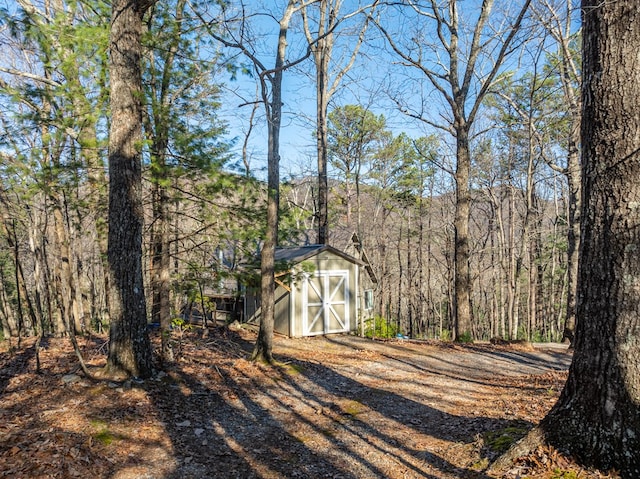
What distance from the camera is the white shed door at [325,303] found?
1245 cm

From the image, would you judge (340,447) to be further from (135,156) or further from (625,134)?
(135,156)

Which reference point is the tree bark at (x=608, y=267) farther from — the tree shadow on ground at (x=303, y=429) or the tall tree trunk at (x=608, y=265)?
the tree shadow on ground at (x=303, y=429)

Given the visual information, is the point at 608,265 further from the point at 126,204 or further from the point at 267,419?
the point at 126,204

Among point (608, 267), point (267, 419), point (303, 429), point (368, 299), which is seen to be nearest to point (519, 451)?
point (608, 267)

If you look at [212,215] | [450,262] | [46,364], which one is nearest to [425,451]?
[212,215]

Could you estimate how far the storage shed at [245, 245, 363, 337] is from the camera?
40.2 feet

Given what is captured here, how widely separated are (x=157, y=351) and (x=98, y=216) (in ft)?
9.51

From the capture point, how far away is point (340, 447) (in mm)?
4160

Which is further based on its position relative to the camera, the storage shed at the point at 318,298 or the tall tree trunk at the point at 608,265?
the storage shed at the point at 318,298

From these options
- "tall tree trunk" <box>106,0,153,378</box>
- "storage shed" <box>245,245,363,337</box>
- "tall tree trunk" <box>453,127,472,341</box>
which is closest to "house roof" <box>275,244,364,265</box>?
"storage shed" <box>245,245,363,337</box>

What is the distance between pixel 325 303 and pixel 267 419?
25.8 ft

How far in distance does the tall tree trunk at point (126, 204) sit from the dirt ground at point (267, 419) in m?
0.46

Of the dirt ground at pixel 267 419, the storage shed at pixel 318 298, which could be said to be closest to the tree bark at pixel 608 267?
the dirt ground at pixel 267 419

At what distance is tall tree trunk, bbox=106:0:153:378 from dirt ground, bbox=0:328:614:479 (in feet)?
1.51
